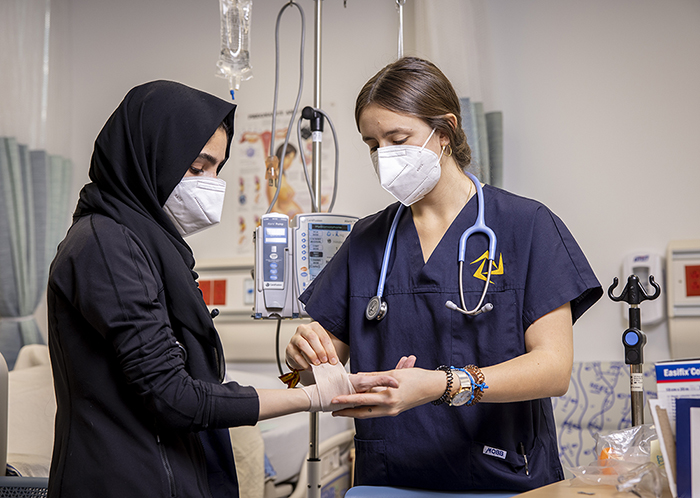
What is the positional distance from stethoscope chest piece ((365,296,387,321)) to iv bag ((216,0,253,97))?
101 cm

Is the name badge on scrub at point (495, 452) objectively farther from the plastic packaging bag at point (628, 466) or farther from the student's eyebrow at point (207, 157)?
the student's eyebrow at point (207, 157)

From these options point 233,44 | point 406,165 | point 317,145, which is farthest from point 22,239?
point 406,165

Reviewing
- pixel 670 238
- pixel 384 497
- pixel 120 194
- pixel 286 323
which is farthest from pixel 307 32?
pixel 384 497

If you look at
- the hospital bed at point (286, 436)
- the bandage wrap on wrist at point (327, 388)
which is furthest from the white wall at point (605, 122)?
the bandage wrap on wrist at point (327, 388)

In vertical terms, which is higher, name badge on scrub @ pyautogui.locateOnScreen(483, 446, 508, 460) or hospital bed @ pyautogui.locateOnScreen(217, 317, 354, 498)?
name badge on scrub @ pyautogui.locateOnScreen(483, 446, 508, 460)

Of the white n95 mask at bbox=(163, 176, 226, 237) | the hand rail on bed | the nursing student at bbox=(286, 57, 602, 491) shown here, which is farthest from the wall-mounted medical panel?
the hand rail on bed

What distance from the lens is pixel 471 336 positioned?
121 centimetres

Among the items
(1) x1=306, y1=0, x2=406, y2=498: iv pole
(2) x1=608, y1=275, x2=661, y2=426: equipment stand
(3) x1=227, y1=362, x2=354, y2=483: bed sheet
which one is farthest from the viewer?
(3) x1=227, y1=362, x2=354, y2=483: bed sheet

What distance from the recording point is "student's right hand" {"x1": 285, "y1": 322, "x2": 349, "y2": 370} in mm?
1201

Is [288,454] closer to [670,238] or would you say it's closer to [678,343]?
[678,343]

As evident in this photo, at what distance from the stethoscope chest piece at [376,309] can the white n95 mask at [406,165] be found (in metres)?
0.25

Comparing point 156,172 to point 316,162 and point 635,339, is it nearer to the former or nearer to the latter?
point 316,162

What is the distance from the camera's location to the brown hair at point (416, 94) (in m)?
1.28

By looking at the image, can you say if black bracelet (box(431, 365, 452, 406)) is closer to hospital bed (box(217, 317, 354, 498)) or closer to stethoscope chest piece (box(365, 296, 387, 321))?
stethoscope chest piece (box(365, 296, 387, 321))
